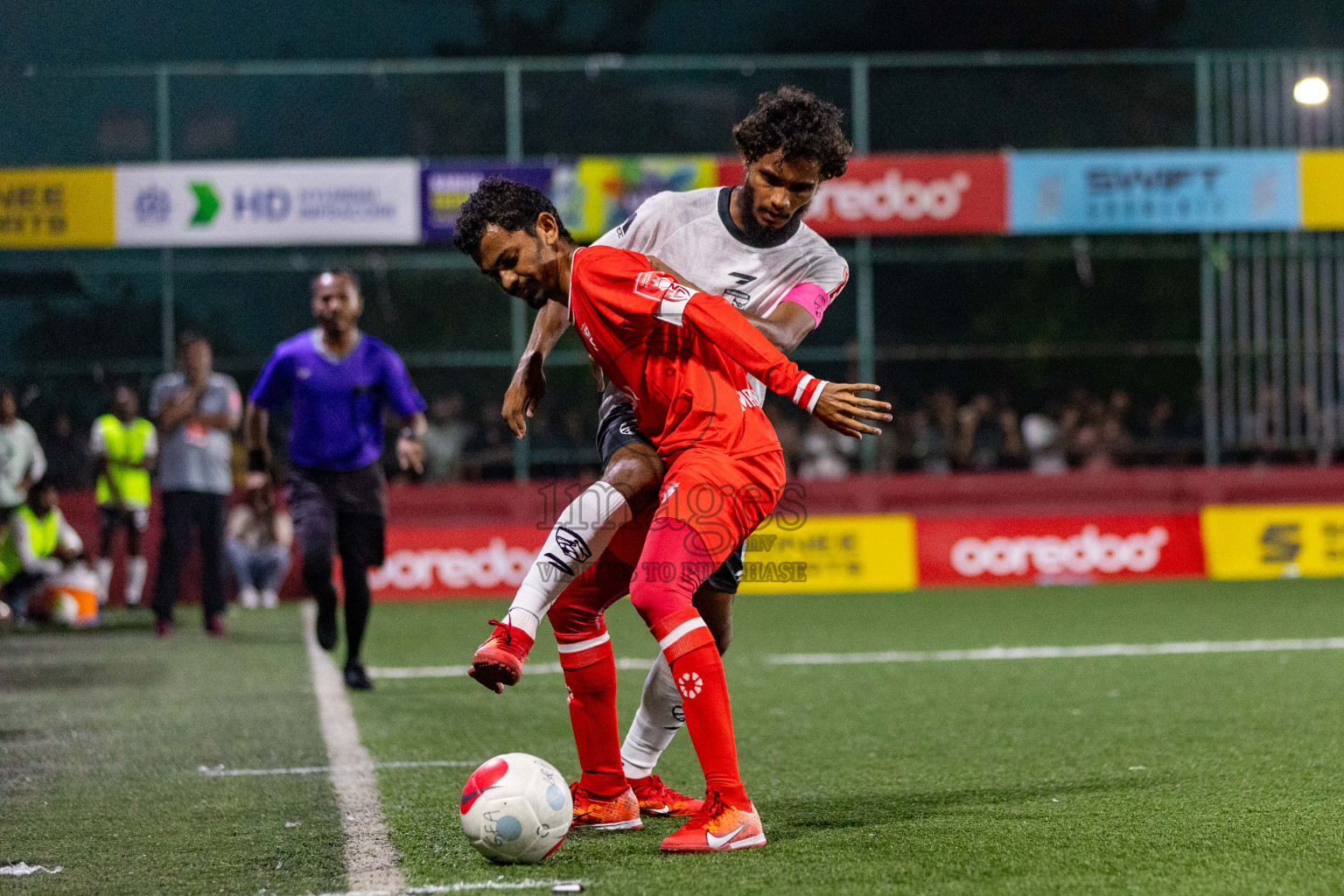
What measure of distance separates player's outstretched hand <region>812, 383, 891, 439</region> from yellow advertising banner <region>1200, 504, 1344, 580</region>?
37.4 feet

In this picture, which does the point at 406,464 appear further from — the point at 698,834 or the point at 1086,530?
the point at 1086,530

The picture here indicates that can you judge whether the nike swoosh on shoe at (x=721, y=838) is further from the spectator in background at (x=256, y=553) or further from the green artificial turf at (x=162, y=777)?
the spectator in background at (x=256, y=553)

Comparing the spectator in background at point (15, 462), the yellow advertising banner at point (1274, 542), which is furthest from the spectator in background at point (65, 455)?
the yellow advertising banner at point (1274, 542)

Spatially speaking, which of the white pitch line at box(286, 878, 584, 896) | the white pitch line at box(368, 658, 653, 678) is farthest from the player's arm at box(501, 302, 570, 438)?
the white pitch line at box(368, 658, 653, 678)

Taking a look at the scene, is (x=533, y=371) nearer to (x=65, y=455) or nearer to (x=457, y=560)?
(x=457, y=560)

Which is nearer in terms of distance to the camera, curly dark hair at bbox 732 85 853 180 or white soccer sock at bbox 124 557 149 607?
curly dark hair at bbox 732 85 853 180

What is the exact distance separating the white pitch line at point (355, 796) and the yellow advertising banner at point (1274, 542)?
9.38m

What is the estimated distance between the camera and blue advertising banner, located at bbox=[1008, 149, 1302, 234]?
1612cm

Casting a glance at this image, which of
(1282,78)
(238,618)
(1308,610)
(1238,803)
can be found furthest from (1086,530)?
(1238,803)

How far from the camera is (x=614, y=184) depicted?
15.7m

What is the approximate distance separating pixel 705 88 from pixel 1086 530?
12479 millimetres

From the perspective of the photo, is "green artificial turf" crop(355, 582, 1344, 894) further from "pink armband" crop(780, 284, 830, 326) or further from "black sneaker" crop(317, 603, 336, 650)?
"pink armband" crop(780, 284, 830, 326)

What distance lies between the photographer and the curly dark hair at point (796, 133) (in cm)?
413

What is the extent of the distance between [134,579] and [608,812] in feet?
32.9
